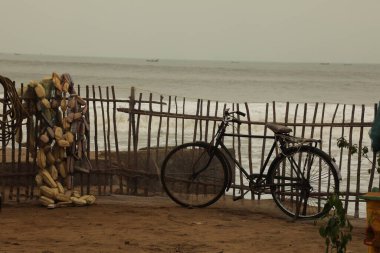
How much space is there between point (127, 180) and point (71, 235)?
6.56 ft

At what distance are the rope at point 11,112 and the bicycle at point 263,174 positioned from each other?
165 cm

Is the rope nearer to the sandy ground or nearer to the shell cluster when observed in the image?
the shell cluster

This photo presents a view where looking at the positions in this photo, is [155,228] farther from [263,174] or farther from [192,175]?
[263,174]

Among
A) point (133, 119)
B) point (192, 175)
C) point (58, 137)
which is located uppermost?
point (133, 119)

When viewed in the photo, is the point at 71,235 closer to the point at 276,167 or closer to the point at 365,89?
the point at 276,167

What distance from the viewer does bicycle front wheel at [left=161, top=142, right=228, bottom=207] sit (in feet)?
24.6

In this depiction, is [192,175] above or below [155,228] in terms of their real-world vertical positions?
above

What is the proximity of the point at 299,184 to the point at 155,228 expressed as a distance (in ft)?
5.23

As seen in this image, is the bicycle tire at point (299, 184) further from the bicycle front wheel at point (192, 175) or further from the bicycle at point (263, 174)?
the bicycle front wheel at point (192, 175)

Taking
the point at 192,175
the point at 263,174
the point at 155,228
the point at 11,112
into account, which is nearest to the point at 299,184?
the point at 263,174

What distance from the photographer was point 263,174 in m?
7.14

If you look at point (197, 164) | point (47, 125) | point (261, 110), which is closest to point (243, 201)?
point (197, 164)

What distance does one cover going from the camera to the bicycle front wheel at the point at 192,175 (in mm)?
7484

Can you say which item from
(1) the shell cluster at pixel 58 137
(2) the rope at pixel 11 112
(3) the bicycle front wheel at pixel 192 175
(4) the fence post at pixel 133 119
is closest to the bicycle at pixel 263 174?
(3) the bicycle front wheel at pixel 192 175
